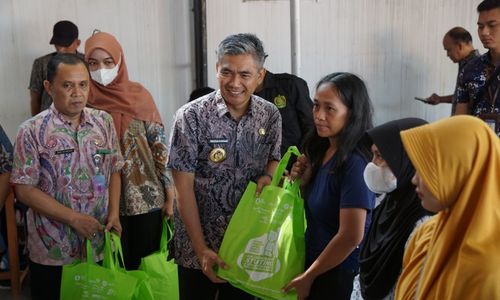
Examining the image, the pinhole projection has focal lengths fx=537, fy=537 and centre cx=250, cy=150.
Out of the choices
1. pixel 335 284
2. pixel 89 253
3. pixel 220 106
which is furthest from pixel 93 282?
pixel 335 284

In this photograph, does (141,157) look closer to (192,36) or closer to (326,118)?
(326,118)

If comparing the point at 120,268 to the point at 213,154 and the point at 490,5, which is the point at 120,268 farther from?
the point at 490,5

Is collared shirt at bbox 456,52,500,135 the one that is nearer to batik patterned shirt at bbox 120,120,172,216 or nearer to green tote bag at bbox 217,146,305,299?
green tote bag at bbox 217,146,305,299

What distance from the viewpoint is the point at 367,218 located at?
1658 mm

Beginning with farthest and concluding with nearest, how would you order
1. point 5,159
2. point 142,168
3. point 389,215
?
point 142,168 → point 5,159 → point 389,215

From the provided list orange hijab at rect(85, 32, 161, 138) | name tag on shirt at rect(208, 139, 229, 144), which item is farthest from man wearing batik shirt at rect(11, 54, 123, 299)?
name tag on shirt at rect(208, 139, 229, 144)

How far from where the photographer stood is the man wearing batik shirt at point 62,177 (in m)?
1.99

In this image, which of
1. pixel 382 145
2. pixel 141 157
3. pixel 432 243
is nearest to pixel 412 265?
pixel 432 243

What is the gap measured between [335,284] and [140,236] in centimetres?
123

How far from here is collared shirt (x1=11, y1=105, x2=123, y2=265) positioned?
199 cm

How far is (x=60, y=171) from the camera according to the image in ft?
6.61

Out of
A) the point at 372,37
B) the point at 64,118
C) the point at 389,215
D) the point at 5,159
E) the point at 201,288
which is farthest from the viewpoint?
the point at 372,37

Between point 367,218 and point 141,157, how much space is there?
1.23 m

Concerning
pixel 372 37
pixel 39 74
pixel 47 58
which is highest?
pixel 372 37
